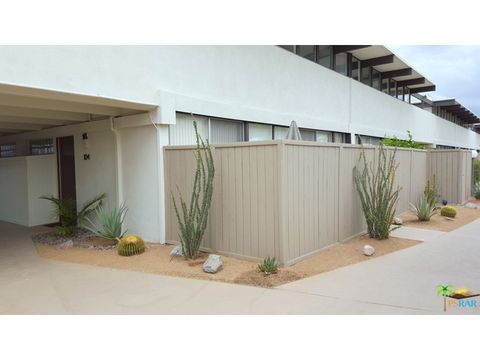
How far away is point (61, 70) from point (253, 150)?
10.6 feet

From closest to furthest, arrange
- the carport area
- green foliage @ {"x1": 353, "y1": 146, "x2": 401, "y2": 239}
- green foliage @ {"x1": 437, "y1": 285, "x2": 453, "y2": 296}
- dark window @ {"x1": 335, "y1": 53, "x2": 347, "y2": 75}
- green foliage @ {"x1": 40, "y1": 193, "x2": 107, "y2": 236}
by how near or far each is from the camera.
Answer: green foliage @ {"x1": 437, "y1": 285, "x2": 453, "y2": 296} → the carport area → green foliage @ {"x1": 353, "y1": 146, "x2": 401, "y2": 239} → green foliage @ {"x1": 40, "y1": 193, "x2": 107, "y2": 236} → dark window @ {"x1": 335, "y1": 53, "x2": 347, "y2": 75}

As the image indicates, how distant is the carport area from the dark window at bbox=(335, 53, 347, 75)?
29.4 ft

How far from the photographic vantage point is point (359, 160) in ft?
24.8

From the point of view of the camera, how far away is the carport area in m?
6.53

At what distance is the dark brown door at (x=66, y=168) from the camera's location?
9.73 metres

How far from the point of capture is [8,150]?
12781mm

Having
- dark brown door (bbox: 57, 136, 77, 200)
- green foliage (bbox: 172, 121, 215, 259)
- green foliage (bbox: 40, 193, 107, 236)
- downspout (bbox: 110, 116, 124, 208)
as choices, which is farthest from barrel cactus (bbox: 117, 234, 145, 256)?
dark brown door (bbox: 57, 136, 77, 200)

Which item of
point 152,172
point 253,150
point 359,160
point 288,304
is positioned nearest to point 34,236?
point 152,172

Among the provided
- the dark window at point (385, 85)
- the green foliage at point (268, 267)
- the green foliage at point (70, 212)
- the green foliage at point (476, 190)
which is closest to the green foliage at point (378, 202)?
the green foliage at point (268, 267)

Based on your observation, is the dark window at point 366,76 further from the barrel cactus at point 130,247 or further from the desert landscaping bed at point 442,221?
the barrel cactus at point 130,247

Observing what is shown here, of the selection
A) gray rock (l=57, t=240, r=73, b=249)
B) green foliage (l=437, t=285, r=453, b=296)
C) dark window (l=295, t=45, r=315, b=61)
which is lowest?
gray rock (l=57, t=240, r=73, b=249)

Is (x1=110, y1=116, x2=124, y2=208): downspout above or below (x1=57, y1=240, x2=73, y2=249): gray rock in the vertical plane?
above

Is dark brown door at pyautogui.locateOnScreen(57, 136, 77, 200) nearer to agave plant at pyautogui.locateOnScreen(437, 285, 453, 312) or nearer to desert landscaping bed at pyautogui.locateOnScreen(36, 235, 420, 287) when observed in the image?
desert landscaping bed at pyautogui.locateOnScreen(36, 235, 420, 287)

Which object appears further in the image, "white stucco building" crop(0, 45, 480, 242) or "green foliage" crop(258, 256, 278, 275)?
"white stucco building" crop(0, 45, 480, 242)
